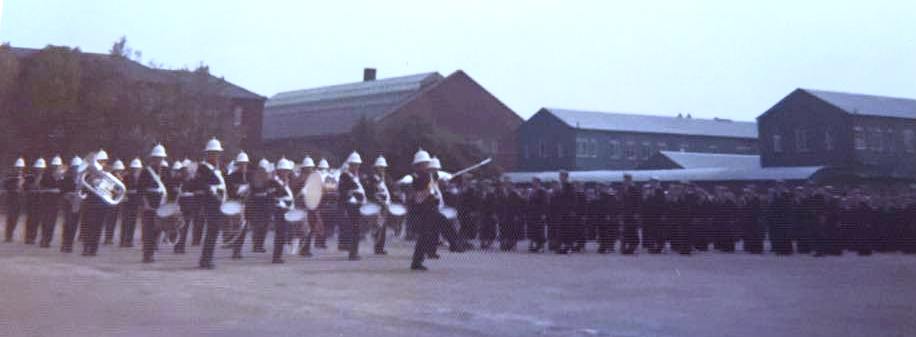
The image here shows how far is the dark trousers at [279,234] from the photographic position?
39.8 feet

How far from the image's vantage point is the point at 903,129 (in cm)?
1407

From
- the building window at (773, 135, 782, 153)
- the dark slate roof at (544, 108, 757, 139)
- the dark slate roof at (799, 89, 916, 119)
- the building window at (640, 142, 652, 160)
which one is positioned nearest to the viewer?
the dark slate roof at (799, 89, 916, 119)

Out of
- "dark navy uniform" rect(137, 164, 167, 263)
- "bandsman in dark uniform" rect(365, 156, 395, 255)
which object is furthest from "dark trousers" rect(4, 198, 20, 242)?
"bandsman in dark uniform" rect(365, 156, 395, 255)

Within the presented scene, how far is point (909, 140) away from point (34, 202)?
14.7 meters

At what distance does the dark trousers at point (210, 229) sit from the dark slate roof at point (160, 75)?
27.0ft

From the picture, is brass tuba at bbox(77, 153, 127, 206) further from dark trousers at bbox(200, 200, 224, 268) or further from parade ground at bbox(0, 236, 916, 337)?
dark trousers at bbox(200, 200, 224, 268)

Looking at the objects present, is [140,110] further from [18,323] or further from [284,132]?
[18,323]

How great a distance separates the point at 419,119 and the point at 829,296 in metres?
15.7

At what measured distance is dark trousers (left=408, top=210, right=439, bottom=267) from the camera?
10969 mm

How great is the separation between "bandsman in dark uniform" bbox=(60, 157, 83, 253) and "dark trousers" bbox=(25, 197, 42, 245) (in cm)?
110

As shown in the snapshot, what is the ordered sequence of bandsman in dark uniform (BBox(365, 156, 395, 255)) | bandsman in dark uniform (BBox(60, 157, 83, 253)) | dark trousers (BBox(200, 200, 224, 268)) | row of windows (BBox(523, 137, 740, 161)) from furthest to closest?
row of windows (BBox(523, 137, 740, 161)) < bandsman in dark uniform (BBox(365, 156, 395, 255)) < bandsman in dark uniform (BBox(60, 157, 83, 253)) < dark trousers (BBox(200, 200, 224, 268))

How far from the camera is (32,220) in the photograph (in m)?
15.9

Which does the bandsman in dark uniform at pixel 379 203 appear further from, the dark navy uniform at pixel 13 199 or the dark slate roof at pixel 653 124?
the dark slate roof at pixel 653 124

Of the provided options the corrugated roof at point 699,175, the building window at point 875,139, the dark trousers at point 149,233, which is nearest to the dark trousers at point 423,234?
the dark trousers at point 149,233
